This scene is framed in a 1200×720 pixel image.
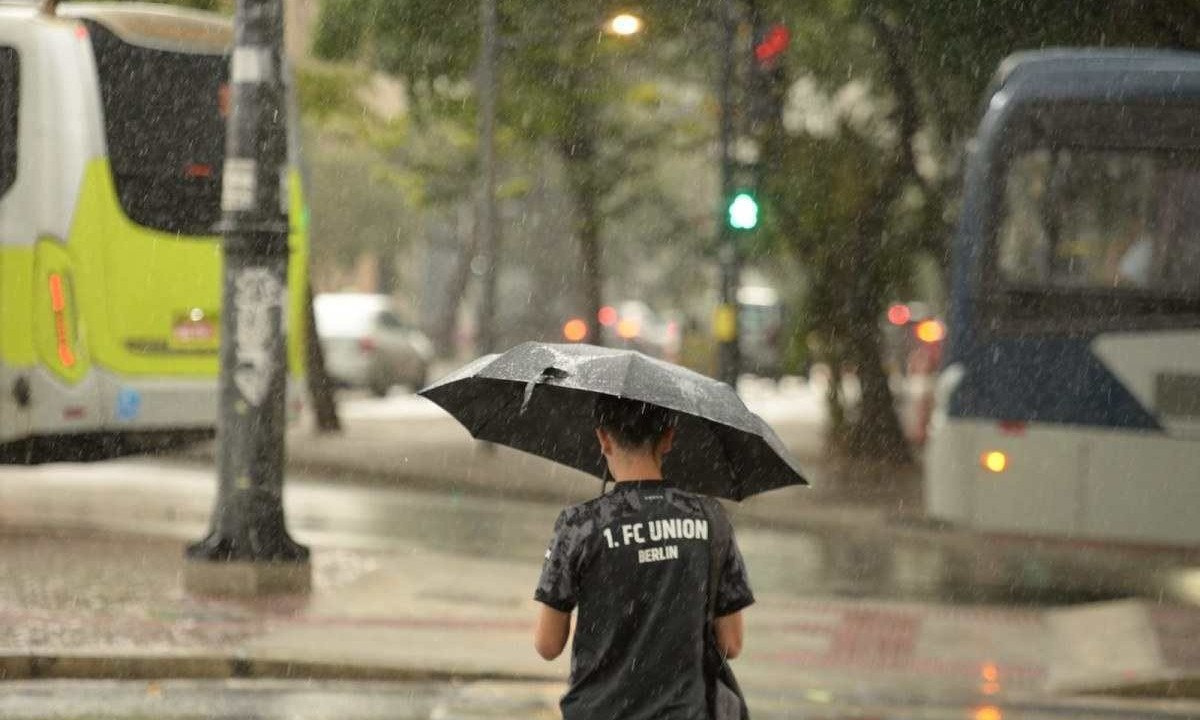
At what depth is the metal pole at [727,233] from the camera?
68.0ft

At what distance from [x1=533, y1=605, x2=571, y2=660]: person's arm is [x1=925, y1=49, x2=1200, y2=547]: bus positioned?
8918 millimetres

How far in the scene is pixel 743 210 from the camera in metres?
20.7

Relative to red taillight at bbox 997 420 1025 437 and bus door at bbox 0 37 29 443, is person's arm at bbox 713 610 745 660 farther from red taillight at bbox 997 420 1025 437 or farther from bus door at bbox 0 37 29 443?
bus door at bbox 0 37 29 443

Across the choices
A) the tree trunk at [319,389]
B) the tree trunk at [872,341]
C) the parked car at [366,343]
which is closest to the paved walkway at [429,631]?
the tree trunk at [872,341]

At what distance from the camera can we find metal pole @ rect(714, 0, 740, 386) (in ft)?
68.0

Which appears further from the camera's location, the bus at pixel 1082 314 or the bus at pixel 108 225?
the bus at pixel 108 225

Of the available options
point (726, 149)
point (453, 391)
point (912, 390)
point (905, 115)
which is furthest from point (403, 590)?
point (912, 390)

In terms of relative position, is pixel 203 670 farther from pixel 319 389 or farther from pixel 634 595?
pixel 319 389

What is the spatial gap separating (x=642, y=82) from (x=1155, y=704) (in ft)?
66.7

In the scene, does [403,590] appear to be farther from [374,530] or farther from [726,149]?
[726,149]

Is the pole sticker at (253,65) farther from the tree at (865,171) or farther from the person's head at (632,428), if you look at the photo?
the tree at (865,171)

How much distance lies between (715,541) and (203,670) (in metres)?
5.30

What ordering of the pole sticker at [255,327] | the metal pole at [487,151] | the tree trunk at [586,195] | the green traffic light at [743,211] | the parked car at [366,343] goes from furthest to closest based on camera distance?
the parked car at [366,343]
the tree trunk at [586,195]
the metal pole at [487,151]
the green traffic light at [743,211]
the pole sticker at [255,327]

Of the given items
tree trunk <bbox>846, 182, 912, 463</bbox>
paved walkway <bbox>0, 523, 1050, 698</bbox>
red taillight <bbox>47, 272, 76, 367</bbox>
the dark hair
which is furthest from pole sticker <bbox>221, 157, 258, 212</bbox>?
tree trunk <bbox>846, 182, 912, 463</bbox>
